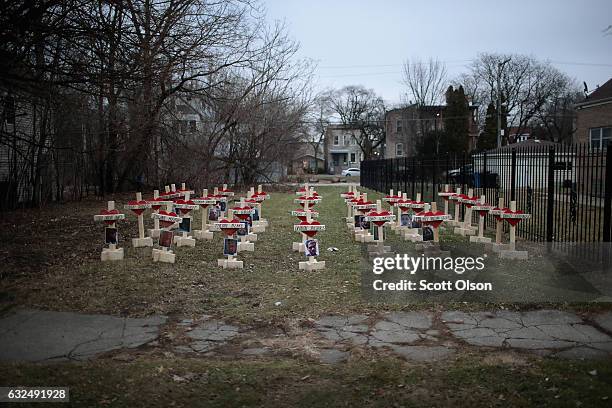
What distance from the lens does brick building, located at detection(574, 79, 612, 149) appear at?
2695cm

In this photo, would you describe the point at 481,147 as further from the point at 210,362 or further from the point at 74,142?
the point at 210,362

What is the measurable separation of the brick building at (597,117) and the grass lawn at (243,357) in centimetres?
2064

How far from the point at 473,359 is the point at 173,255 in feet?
19.0

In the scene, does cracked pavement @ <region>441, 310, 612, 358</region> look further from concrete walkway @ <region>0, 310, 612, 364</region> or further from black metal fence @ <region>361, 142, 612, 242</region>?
black metal fence @ <region>361, 142, 612, 242</region>

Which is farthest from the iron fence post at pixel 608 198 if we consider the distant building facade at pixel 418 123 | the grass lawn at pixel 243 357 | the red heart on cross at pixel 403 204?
the distant building facade at pixel 418 123

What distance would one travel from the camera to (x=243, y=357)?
16.3 feet

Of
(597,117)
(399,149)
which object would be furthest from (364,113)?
(597,117)

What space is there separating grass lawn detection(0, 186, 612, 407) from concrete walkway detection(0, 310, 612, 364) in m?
0.21

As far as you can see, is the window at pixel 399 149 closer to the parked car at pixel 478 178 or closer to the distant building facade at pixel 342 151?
the distant building facade at pixel 342 151

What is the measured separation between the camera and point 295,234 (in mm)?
12773

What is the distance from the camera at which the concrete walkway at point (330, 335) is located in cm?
504

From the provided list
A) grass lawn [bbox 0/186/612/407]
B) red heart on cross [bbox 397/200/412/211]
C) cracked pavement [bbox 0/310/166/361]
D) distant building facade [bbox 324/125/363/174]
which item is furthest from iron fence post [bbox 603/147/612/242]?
distant building facade [bbox 324/125/363/174]

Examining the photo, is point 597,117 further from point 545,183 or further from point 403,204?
point 403,204

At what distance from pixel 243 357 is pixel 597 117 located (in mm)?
28589
